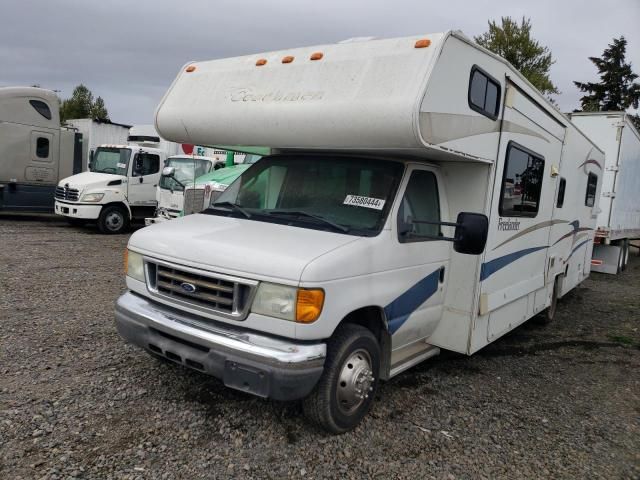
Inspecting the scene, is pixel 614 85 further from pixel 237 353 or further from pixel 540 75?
pixel 237 353

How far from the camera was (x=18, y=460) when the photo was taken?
3152mm

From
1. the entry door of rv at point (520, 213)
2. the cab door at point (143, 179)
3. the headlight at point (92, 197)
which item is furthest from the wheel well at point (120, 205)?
the entry door of rv at point (520, 213)

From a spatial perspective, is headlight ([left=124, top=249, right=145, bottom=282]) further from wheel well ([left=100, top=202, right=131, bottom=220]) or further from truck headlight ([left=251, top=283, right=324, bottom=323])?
wheel well ([left=100, top=202, right=131, bottom=220])

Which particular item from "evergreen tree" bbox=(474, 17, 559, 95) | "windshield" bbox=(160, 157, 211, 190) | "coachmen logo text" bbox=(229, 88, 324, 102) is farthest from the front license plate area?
"evergreen tree" bbox=(474, 17, 559, 95)

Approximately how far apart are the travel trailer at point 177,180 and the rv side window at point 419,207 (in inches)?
309

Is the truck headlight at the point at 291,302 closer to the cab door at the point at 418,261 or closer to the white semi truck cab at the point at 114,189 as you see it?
the cab door at the point at 418,261

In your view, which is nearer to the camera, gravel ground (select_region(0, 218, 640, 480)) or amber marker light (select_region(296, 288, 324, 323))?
amber marker light (select_region(296, 288, 324, 323))

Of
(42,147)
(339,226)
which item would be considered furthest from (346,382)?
(42,147)

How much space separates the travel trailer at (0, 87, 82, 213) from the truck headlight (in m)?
13.1

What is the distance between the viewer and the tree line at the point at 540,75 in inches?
933

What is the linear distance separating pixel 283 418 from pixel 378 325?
3.22 feet

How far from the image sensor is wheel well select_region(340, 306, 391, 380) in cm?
381

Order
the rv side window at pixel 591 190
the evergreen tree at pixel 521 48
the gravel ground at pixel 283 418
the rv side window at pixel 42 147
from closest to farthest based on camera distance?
1. the gravel ground at pixel 283 418
2. the rv side window at pixel 591 190
3. the rv side window at pixel 42 147
4. the evergreen tree at pixel 521 48

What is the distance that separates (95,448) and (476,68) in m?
3.82
